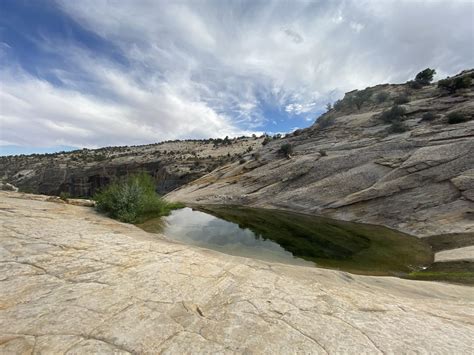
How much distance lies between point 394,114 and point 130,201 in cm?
3071

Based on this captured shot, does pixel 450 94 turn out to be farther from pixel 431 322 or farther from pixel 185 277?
pixel 185 277

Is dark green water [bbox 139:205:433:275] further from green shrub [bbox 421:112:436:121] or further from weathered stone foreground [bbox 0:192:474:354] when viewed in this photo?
green shrub [bbox 421:112:436:121]

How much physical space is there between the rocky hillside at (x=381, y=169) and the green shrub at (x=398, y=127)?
0.35ft

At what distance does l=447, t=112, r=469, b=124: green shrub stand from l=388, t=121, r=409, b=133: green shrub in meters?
3.57

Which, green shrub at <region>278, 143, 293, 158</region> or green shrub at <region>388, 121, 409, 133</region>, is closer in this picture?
green shrub at <region>388, 121, 409, 133</region>

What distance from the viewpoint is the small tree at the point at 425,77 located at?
4178 centimetres

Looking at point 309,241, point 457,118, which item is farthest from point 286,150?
point 309,241

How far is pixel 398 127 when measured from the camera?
1091 inches

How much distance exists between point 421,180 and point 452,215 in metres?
4.91

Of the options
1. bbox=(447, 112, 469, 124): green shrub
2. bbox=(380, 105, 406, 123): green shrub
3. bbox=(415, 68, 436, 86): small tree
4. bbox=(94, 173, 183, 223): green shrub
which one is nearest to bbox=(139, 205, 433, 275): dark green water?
bbox=(94, 173, 183, 223): green shrub

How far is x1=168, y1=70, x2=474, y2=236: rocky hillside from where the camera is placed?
1775 centimetres

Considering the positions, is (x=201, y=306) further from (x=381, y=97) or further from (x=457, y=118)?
(x=381, y=97)

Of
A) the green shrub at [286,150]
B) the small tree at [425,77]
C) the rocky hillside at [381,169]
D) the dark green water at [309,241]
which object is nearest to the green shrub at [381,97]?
the rocky hillside at [381,169]

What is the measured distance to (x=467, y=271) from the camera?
8930mm
